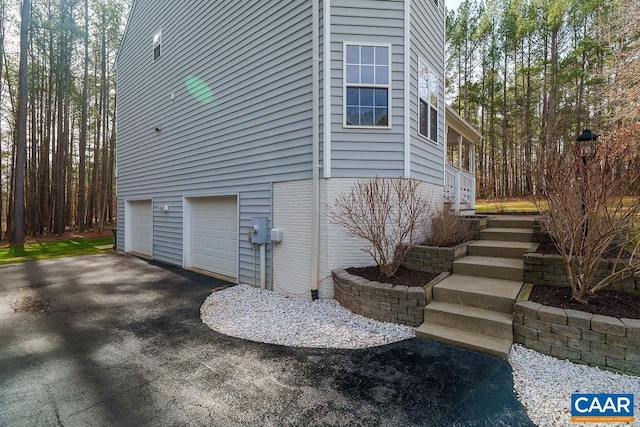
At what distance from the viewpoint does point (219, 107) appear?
709cm

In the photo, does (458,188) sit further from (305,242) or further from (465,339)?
(465,339)

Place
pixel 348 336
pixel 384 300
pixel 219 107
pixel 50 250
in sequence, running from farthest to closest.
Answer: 1. pixel 50 250
2. pixel 219 107
3. pixel 384 300
4. pixel 348 336

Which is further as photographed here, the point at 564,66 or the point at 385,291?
the point at 564,66

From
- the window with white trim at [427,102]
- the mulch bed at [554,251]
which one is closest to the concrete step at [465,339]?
the mulch bed at [554,251]

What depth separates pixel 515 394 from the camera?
255cm

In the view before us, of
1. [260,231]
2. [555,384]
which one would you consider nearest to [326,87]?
[260,231]

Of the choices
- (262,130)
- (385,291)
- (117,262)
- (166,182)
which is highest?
(262,130)

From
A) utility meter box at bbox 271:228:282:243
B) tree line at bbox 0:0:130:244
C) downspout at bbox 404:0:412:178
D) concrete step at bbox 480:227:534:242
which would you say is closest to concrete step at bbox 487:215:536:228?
concrete step at bbox 480:227:534:242

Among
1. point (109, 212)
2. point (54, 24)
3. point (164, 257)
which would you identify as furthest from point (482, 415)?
point (109, 212)

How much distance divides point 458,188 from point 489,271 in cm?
464

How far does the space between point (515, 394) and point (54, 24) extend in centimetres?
2101

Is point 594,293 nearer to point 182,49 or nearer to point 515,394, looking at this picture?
point 515,394

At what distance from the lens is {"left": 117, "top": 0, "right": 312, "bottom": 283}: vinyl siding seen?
5582mm

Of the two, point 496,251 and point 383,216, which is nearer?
point 383,216
